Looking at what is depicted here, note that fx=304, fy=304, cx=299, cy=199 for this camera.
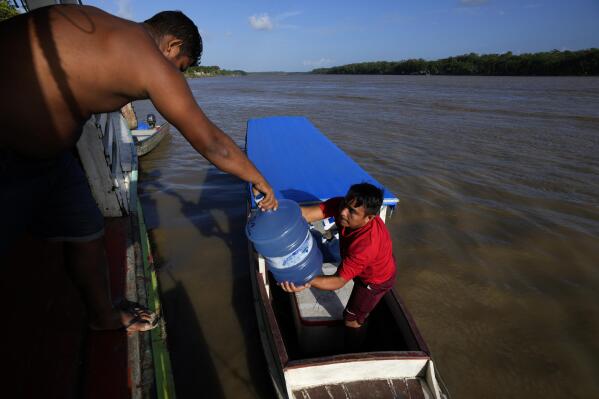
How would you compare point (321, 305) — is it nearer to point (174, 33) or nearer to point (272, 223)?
point (272, 223)

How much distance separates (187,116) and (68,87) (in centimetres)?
55

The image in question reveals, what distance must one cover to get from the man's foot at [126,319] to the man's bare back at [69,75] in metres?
1.41

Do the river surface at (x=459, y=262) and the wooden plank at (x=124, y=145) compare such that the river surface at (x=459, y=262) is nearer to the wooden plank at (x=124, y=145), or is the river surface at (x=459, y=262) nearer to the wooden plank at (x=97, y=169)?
the wooden plank at (x=124, y=145)

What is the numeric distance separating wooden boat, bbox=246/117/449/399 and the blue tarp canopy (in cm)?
1

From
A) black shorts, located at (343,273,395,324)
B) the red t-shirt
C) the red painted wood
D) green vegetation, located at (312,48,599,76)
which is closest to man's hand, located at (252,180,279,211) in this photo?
the red t-shirt

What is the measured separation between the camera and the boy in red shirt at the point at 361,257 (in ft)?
7.95

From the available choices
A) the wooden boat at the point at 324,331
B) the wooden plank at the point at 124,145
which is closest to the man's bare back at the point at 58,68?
the wooden boat at the point at 324,331

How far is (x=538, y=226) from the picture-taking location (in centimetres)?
591

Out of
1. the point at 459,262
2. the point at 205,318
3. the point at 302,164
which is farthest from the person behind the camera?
the point at 459,262

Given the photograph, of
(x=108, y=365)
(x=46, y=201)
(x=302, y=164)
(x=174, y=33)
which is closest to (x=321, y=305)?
(x=108, y=365)

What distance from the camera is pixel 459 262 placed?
5.08m

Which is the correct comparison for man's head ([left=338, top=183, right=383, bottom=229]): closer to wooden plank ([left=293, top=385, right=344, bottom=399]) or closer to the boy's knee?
the boy's knee

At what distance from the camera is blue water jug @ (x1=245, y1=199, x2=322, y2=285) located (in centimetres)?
248

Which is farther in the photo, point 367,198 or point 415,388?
point 367,198
